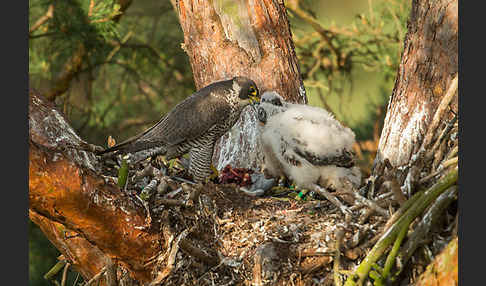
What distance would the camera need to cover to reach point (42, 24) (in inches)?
213

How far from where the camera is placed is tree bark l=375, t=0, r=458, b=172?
9.27 feet

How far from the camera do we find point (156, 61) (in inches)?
249

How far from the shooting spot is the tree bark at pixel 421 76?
9.27 ft

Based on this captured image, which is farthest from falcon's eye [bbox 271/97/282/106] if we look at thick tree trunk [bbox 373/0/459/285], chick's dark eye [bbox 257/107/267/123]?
thick tree trunk [bbox 373/0/459/285]

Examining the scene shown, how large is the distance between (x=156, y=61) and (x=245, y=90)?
10.7 feet

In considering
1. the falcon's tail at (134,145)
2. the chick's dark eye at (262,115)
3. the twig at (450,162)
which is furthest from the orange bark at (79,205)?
the twig at (450,162)

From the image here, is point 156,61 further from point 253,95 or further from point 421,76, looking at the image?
point 421,76

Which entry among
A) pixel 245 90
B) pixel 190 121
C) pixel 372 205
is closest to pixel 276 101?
pixel 245 90

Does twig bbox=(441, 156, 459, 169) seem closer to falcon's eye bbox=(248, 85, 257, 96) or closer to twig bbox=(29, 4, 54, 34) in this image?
falcon's eye bbox=(248, 85, 257, 96)

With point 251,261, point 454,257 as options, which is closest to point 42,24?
point 251,261

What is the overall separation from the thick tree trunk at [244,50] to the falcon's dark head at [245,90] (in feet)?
1.45

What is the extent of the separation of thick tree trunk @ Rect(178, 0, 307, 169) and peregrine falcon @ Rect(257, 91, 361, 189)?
1.52ft

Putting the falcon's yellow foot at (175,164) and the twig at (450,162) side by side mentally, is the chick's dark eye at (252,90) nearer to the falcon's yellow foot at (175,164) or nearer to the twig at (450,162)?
the falcon's yellow foot at (175,164)

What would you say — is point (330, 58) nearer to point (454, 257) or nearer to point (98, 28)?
point (98, 28)
